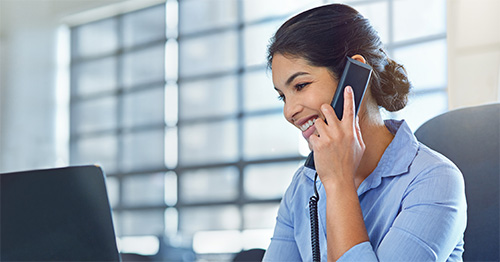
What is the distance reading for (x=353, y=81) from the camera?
3.28 ft

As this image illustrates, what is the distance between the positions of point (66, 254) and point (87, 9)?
15.6 feet

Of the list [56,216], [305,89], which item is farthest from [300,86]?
[56,216]

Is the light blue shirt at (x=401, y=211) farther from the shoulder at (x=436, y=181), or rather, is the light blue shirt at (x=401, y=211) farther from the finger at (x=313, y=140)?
the finger at (x=313, y=140)

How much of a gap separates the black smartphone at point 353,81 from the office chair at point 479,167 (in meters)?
0.25

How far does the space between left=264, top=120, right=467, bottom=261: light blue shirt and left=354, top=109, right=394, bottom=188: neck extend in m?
0.02

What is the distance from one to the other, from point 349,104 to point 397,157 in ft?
0.48

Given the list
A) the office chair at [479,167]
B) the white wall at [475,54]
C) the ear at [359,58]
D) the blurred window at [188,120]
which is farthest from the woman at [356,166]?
the blurred window at [188,120]

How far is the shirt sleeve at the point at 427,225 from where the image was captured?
0.87 m

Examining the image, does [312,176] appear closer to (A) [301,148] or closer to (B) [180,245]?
(A) [301,148]

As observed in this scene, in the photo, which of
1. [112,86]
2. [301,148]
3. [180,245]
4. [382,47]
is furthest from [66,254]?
[112,86]

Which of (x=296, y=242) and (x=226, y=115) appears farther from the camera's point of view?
(x=226, y=115)

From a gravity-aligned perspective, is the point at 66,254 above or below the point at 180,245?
above

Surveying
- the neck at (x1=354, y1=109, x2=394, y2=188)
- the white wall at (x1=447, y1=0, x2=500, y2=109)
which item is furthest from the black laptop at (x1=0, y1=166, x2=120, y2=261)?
the white wall at (x1=447, y1=0, x2=500, y2=109)

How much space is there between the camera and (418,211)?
900 millimetres
